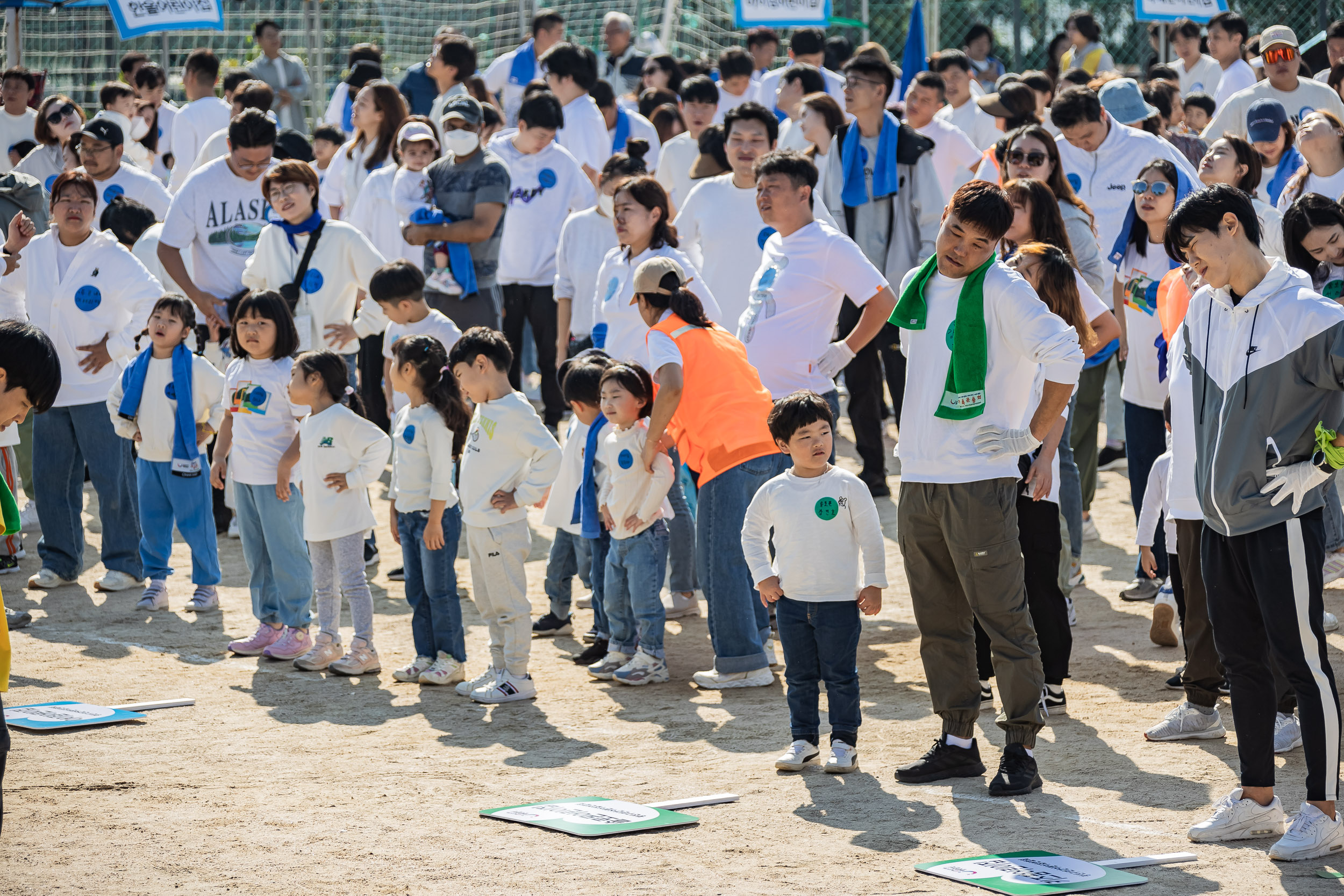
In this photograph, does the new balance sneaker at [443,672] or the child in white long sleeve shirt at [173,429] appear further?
the child in white long sleeve shirt at [173,429]

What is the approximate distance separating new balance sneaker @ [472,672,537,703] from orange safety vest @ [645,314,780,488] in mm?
1200

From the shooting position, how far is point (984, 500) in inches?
198

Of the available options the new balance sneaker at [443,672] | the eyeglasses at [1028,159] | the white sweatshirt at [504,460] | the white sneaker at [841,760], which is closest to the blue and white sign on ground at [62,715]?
the new balance sneaker at [443,672]

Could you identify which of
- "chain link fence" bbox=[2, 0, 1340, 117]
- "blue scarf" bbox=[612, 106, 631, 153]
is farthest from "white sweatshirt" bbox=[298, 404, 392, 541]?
"chain link fence" bbox=[2, 0, 1340, 117]

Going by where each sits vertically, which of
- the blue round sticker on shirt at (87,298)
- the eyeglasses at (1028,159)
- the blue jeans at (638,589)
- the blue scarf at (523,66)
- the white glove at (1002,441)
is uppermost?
the blue scarf at (523,66)

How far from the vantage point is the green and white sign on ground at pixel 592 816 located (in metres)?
4.83

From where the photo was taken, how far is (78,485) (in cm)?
881

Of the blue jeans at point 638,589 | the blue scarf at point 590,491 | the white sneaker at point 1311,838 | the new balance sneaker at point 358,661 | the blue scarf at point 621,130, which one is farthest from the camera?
the blue scarf at point 621,130

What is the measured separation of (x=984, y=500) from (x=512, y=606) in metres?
2.34

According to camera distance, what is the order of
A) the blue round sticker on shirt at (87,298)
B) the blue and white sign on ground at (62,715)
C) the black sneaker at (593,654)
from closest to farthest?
the blue and white sign on ground at (62,715), the black sneaker at (593,654), the blue round sticker on shirt at (87,298)

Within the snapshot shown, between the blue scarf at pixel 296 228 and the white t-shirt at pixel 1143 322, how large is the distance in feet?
13.5

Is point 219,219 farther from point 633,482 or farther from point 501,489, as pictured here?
point 633,482

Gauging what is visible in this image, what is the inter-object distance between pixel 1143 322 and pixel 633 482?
2684 millimetres

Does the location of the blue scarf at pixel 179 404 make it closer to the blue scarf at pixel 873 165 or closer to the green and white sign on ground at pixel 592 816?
the green and white sign on ground at pixel 592 816
